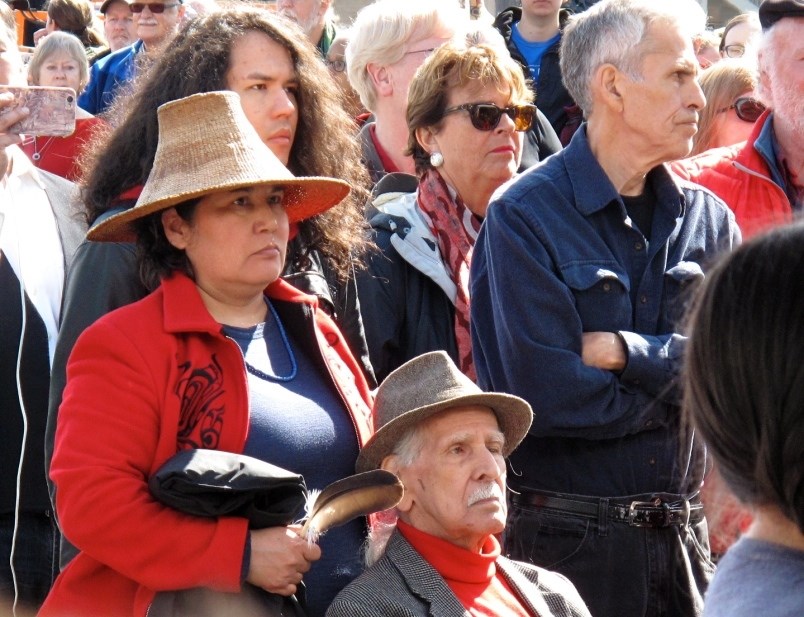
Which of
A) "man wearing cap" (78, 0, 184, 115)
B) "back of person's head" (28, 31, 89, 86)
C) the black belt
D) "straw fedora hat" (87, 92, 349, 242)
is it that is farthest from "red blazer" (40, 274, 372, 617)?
"back of person's head" (28, 31, 89, 86)

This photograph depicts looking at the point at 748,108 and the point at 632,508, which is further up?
the point at 748,108

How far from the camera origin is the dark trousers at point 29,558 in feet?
11.4

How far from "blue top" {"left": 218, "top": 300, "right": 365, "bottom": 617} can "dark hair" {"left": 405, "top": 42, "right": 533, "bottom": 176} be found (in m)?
1.42

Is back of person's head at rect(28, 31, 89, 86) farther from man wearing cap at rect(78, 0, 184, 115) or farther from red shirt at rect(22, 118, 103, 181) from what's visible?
red shirt at rect(22, 118, 103, 181)

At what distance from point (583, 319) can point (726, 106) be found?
2545mm

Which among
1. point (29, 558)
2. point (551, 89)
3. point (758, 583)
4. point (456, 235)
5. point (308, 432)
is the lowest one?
point (29, 558)

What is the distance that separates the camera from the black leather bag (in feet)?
8.48

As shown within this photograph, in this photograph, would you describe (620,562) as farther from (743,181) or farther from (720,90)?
(720,90)

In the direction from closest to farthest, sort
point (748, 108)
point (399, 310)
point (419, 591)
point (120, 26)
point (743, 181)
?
point (419, 591) < point (399, 310) < point (743, 181) < point (748, 108) < point (120, 26)

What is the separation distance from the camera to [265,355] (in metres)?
2.99

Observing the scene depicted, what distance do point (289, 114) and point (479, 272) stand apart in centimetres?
70

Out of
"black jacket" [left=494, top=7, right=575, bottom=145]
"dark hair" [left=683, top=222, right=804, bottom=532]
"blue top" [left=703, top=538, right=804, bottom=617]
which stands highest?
"dark hair" [left=683, top=222, right=804, bottom=532]

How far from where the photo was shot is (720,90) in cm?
562

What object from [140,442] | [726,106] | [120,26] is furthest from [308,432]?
[120,26]
